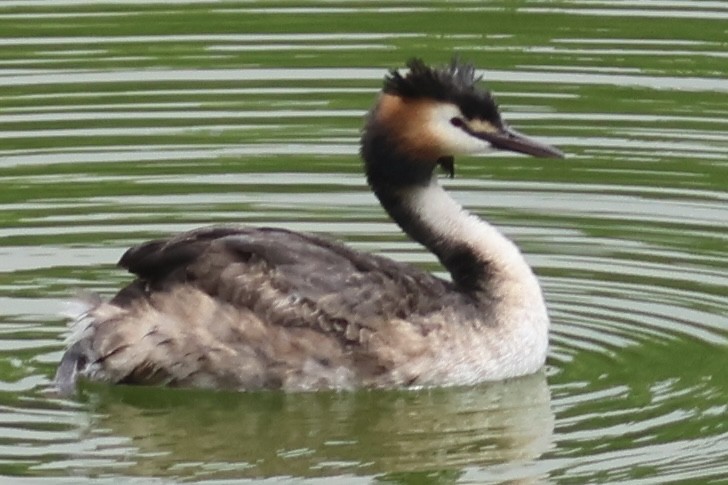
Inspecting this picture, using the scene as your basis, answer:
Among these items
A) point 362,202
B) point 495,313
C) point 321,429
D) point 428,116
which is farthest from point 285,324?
point 362,202

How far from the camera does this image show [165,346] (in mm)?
11984

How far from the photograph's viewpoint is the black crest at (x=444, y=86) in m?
12.4

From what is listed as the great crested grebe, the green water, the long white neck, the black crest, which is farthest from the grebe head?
the green water

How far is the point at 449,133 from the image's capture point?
41.1ft

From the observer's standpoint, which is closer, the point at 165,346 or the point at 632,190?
the point at 165,346

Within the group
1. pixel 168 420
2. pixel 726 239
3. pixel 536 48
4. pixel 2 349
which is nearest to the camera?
pixel 168 420

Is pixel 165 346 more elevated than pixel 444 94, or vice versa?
pixel 444 94

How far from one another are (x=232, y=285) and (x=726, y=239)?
126 inches

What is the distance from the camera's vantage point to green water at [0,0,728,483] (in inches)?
436

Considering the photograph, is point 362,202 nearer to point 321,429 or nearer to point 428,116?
point 428,116

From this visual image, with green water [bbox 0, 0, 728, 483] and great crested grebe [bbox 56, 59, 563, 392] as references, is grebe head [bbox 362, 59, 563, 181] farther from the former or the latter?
green water [bbox 0, 0, 728, 483]

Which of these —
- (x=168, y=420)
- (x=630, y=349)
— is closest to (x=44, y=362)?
(x=168, y=420)

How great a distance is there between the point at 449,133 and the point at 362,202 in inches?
92.0

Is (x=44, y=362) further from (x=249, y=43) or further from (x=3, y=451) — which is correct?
(x=249, y=43)
